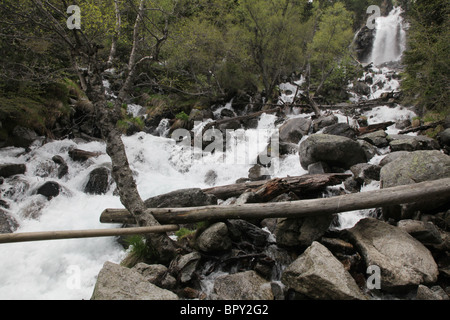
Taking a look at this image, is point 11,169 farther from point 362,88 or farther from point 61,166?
point 362,88

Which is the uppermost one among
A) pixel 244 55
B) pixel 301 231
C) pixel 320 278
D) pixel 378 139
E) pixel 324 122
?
pixel 244 55

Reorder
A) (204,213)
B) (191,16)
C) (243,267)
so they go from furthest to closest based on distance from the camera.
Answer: (191,16), (204,213), (243,267)

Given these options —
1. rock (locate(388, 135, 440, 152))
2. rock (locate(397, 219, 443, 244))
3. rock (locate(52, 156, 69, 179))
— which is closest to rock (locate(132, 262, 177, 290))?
rock (locate(397, 219, 443, 244))

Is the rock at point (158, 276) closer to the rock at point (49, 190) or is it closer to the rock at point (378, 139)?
the rock at point (49, 190)

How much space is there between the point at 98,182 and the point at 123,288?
725 cm

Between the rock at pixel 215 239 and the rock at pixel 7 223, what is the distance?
230 inches

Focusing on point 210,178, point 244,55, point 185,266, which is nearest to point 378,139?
point 210,178

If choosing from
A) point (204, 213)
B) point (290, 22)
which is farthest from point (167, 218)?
point (290, 22)

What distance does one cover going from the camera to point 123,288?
10.3 ft

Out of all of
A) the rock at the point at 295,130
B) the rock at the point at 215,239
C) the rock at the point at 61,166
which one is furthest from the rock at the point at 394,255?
the rock at the point at 61,166

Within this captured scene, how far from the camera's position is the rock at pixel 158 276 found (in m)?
3.79

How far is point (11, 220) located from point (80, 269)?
3.43m

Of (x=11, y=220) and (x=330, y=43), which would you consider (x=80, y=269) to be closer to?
(x=11, y=220)

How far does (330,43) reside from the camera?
18422mm
